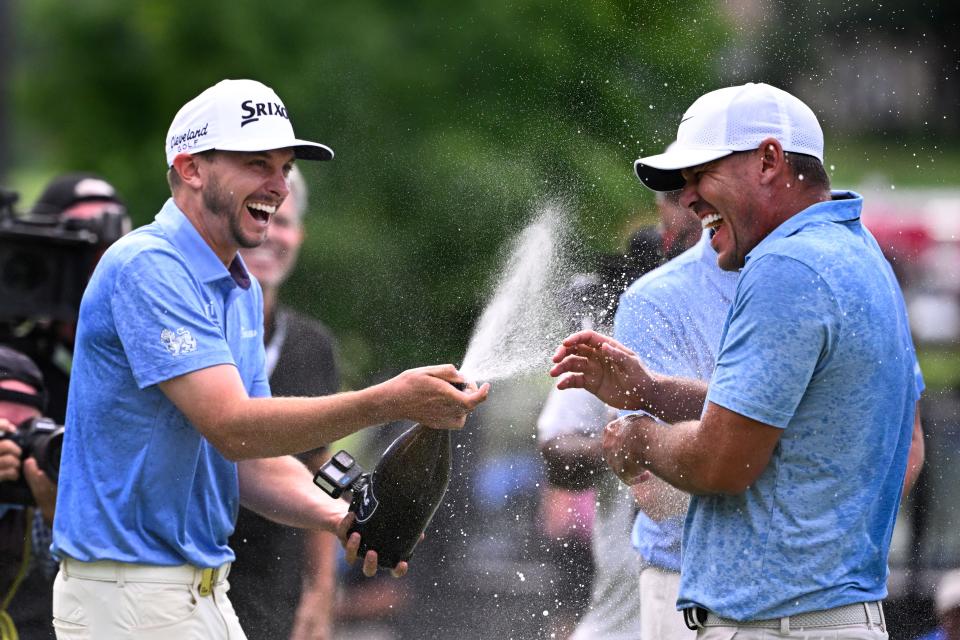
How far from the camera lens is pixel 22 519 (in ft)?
15.5

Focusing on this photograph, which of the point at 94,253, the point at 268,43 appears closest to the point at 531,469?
the point at 94,253

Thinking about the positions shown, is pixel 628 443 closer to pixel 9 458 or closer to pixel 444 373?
pixel 444 373

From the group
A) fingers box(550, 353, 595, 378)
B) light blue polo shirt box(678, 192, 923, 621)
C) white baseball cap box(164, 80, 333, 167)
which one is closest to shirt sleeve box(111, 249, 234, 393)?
white baseball cap box(164, 80, 333, 167)

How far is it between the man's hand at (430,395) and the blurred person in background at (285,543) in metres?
1.55

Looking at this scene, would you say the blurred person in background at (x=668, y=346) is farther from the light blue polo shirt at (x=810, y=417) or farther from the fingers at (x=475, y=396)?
the light blue polo shirt at (x=810, y=417)

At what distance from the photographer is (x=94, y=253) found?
18.1 feet

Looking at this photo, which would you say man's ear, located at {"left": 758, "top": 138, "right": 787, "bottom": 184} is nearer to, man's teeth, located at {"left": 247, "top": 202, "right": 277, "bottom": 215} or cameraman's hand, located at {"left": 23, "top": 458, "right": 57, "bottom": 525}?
man's teeth, located at {"left": 247, "top": 202, "right": 277, "bottom": 215}

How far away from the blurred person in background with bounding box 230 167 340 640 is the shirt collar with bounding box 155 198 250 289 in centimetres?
133

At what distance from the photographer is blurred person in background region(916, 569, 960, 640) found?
187 inches

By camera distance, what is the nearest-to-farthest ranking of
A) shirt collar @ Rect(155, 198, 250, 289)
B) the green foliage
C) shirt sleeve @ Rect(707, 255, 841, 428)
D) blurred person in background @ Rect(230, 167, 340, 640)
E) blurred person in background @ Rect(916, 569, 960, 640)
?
shirt sleeve @ Rect(707, 255, 841, 428) → shirt collar @ Rect(155, 198, 250, 289) → blurred person in background @ Rect(916, 569, 960, 640) → blurred person in background @ Rect(230, 167, 340, 640) → the green foliage

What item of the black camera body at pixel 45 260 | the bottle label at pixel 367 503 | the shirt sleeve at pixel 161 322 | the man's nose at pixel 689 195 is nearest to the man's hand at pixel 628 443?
the man's nose at pixel 689 195

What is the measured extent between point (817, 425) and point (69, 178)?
12.6 ft

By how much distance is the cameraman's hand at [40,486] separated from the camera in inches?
169

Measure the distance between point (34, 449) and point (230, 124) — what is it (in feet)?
4.18
